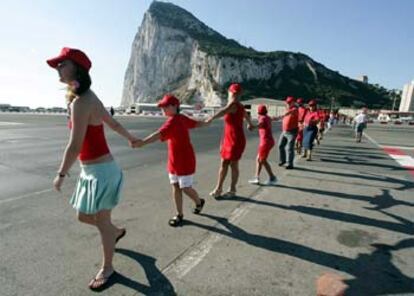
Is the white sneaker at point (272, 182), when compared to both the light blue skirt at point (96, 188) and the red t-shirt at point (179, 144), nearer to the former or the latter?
the red t-shirt at point (179, 144)

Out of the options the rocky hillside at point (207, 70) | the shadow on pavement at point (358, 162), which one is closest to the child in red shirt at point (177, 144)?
the shadow on pavement at point (358, 162)

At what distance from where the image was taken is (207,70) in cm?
13812

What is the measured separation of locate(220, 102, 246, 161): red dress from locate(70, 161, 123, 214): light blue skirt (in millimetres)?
2951

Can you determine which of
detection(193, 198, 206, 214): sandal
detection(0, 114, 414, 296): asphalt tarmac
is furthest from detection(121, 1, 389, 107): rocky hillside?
detection(193, 198, 206, 214): sandal

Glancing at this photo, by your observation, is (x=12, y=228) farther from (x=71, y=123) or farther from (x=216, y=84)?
(x=216, y=84)

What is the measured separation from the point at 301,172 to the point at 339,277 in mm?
5303

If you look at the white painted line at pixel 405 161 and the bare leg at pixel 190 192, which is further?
the white painted line at pixel 405 161

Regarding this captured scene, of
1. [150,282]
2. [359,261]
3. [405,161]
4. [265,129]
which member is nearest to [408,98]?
[405,161]

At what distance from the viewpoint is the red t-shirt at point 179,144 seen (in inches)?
161

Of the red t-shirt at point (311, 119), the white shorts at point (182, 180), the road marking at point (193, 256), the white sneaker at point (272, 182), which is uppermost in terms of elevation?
the red t-shirt at point (311, 119)

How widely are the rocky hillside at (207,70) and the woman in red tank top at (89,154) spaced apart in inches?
4858

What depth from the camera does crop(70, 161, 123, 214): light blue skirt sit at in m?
2.81

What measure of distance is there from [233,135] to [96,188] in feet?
10.4

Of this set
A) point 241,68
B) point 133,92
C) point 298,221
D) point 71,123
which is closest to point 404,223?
point 298,221
